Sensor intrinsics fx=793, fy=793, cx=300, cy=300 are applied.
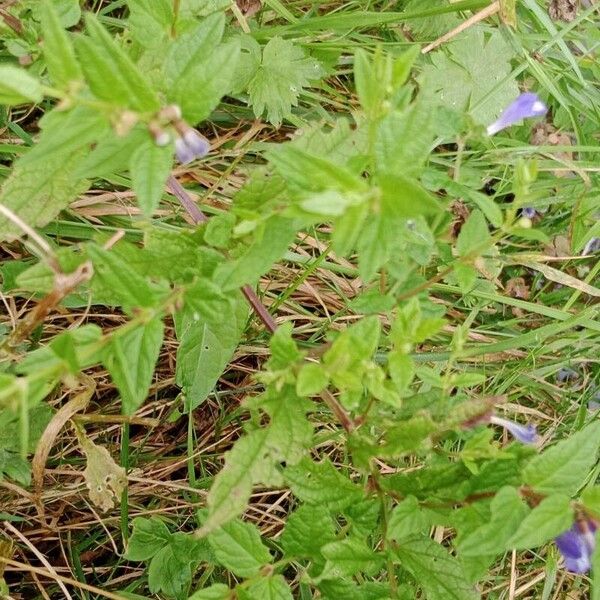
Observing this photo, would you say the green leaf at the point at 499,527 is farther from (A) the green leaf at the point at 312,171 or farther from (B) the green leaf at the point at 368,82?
(B) the green leaf at the point at 368,82

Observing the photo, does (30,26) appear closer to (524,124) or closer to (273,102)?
(273,102)

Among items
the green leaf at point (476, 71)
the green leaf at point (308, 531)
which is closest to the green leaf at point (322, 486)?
the green leaf at point (308, 531)

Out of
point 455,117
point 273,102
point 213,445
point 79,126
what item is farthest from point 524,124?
point 79,126

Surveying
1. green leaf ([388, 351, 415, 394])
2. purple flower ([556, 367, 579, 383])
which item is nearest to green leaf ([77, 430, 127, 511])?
green leaf ([388, 351, 415, 394])

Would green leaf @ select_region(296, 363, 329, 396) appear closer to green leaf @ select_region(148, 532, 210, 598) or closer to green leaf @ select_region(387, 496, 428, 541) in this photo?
green leaf @ select_region(387, 496, 428, 541)

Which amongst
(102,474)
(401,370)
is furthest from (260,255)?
(102,474)

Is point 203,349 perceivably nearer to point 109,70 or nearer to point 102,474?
point 102,474
